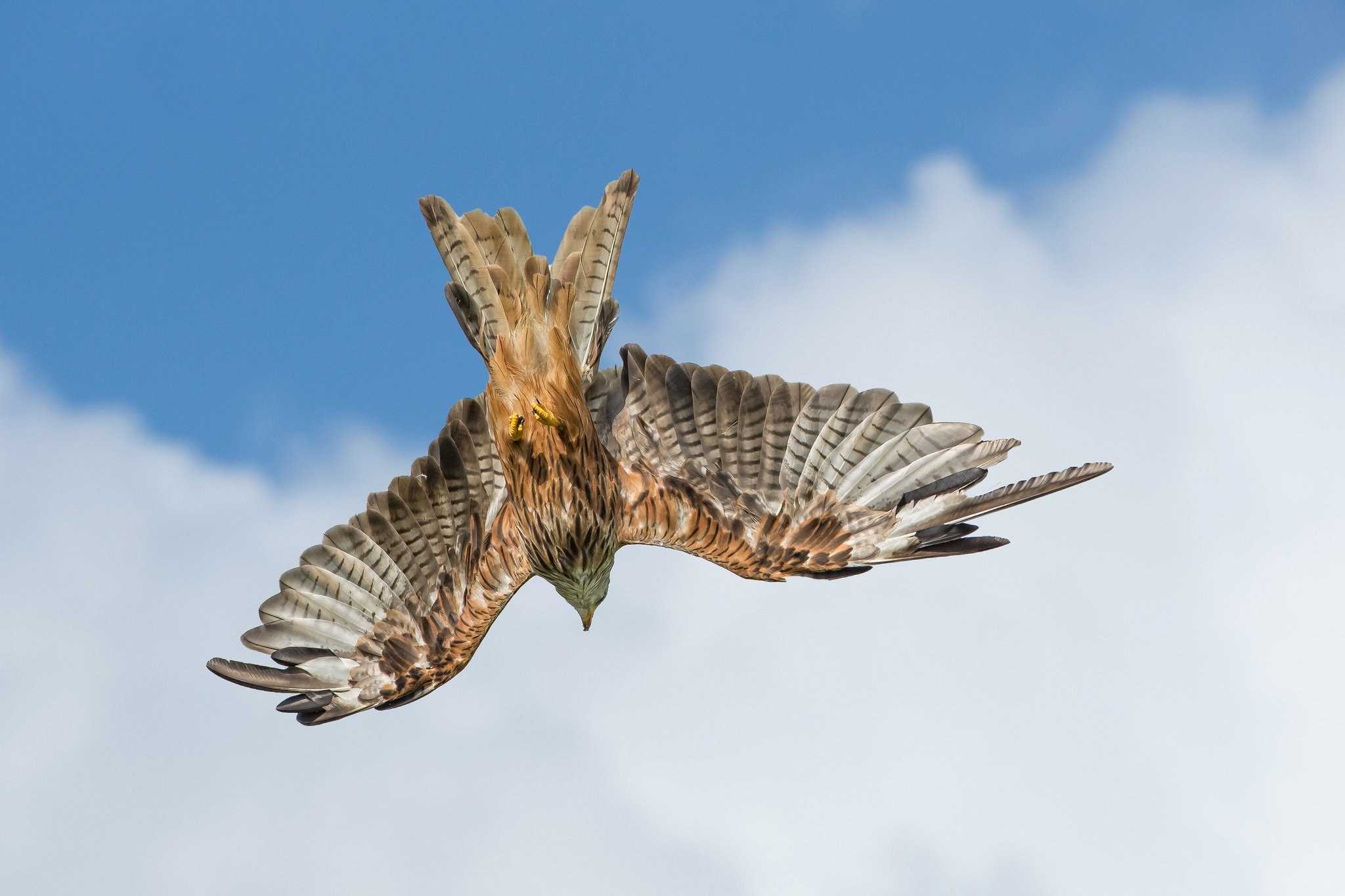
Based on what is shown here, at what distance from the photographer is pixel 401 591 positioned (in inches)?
475

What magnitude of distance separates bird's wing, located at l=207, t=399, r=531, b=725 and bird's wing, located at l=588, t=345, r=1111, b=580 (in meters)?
1.13

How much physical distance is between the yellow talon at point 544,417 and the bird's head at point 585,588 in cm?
117

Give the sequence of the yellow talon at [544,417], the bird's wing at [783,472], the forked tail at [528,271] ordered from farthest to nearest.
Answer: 1. the bird's wing at [783,472]
2. the forked tail at [528,271]
3. the yellow talon at [544,417]

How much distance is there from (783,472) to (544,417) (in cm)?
208

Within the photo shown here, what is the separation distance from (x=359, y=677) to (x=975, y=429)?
4976mm

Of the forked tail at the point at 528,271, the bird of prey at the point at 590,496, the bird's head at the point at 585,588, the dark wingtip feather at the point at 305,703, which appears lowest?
the dark wingtip feather at the point at 305,703

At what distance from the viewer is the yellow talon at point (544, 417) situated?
35.3 ft

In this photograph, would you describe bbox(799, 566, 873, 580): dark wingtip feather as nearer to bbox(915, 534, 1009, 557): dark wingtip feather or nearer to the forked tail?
bbox(915, 534, 1009, 557): dark wingtip feather

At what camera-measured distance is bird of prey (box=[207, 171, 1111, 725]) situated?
11.1m

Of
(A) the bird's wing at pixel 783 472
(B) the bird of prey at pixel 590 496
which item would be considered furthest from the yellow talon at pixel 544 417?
(A) the bird's wing at pixel 783 472

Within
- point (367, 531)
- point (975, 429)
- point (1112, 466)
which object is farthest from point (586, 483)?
point (1112, 466)

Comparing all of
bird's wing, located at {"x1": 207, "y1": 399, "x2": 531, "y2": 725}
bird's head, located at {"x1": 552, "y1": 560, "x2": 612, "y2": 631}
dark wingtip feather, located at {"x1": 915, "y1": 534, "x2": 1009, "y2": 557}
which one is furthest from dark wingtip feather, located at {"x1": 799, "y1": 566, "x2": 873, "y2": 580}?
bird's wing, located at {"x1": 207, "y1": 399, "x2": 531, "y2": 725}

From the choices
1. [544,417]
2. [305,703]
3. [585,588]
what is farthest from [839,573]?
[305,703]

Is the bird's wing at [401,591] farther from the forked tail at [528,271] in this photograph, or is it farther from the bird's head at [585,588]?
the forked tail at [528,271]
